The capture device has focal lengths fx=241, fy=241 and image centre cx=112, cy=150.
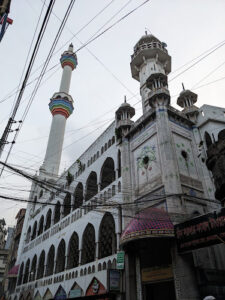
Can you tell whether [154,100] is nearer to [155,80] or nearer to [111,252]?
[155,80]

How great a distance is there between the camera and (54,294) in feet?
75.7

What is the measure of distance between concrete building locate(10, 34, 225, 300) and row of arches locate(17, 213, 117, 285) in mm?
93

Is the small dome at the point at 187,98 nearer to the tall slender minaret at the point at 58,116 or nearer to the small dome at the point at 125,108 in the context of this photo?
the small dome at the point at 125,108

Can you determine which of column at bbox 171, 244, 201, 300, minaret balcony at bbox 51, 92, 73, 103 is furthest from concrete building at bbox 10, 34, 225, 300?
minaret balcony at bbox 51, 92, 73, 103

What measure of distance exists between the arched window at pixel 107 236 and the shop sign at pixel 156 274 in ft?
12.5

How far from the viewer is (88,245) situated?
2153 centimetres

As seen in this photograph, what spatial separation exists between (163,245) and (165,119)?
Result: 29.0 feet

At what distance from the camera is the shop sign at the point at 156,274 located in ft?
44.7

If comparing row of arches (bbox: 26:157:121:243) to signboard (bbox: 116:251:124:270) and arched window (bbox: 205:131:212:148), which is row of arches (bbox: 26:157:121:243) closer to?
signboard (bbox: 116:251:124:270)

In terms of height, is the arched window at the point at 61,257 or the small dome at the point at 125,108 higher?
the small dome at the point at 125,108

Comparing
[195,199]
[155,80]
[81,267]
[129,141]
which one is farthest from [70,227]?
[155,80]

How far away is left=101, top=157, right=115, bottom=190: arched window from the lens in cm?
2333

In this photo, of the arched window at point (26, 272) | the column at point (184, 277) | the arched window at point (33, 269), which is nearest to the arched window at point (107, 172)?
the column at point (184, 277)

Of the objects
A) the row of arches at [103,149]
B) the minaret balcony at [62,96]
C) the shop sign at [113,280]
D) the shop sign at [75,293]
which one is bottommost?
the shop sign at [75,293]
